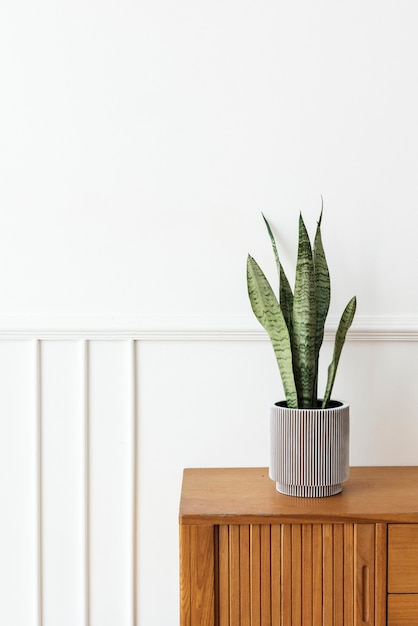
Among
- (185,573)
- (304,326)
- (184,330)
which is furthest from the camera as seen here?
(184,330)

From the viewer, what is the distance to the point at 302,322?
1.37 m

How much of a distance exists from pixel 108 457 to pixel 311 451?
508 mm

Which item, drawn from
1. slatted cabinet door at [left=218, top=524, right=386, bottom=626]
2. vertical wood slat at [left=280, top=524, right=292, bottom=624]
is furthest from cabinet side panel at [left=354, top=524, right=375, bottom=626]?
vertical wood slat at [left=280, top=524, right=292, bottom=624]

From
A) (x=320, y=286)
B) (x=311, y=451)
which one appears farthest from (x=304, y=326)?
(x=311, y=451)

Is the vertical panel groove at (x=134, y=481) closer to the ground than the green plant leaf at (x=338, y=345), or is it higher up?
closer to the ground

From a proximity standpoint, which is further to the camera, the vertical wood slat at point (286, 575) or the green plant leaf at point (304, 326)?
the green plant leaf at point (304, 326)

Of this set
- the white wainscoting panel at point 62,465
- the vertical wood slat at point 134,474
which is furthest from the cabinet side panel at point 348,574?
the white wainscoting panel at point 62,465

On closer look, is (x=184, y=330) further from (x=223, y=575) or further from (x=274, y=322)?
(x=223, y=575)

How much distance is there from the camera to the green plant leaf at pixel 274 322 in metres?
1.37

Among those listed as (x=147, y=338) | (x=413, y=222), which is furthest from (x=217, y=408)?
(x=413, y=222)

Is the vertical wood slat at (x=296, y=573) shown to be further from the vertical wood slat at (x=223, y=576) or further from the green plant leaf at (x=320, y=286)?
the green plant leaf at (x=320, y=286)

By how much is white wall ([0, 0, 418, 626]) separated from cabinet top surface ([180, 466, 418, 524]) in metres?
0.16

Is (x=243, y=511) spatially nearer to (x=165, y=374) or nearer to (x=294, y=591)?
(x=294, y=591)

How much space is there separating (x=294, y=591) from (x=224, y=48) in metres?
1.15
